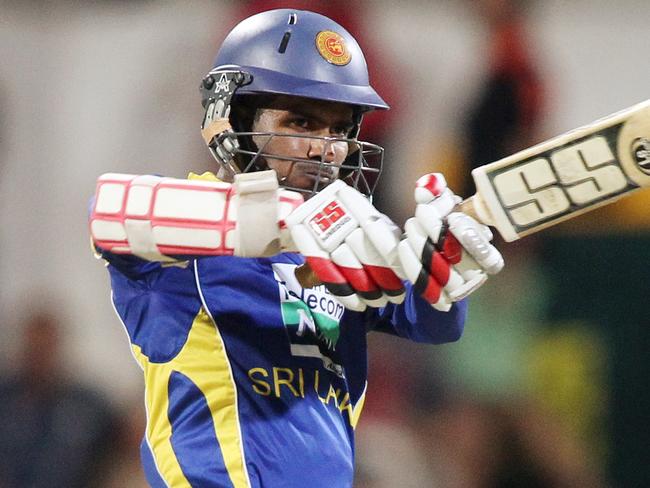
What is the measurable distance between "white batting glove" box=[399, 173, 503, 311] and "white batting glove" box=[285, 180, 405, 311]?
3 centimetres

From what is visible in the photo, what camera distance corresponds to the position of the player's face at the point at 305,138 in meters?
2.05

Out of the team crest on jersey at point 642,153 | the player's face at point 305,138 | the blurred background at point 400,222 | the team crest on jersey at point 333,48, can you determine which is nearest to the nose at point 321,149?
the player's face at point 305,138

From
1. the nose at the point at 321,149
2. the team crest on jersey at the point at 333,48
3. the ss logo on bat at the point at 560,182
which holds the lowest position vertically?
the nose at the point at 321,149

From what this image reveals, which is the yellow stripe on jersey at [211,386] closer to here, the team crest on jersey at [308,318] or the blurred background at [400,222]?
the team crest on jersey at [308,318]

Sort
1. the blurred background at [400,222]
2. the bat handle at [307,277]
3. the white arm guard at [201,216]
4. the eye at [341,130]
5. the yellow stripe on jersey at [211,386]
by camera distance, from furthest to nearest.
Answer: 1. the blurred background at [400,222]
2. the eye at [341,130]
3. the yellow stripe on jersey at [211,386]
4. the bat handle at [307,277]
5. the white arm guard at [201,216]

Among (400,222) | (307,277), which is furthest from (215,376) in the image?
(400,222)

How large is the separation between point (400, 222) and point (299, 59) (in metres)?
1.37

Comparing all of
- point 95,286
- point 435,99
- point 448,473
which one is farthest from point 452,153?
point 95,286

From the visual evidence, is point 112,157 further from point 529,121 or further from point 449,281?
point 449,281

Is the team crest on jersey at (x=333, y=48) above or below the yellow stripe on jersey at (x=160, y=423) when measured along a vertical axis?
above

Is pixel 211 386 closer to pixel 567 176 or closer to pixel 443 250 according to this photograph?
pixel 443 250

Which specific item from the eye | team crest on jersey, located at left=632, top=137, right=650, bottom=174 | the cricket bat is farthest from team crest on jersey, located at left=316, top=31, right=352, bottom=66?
team crest on jersey, located at left=632, top=137, right=650, bottom=174

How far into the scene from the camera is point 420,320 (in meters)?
2.09

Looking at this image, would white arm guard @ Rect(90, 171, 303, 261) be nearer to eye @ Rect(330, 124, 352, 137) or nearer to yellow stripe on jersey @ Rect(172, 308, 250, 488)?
yellow stripe on jersey @ Rect(172, 308, 250, 488)
